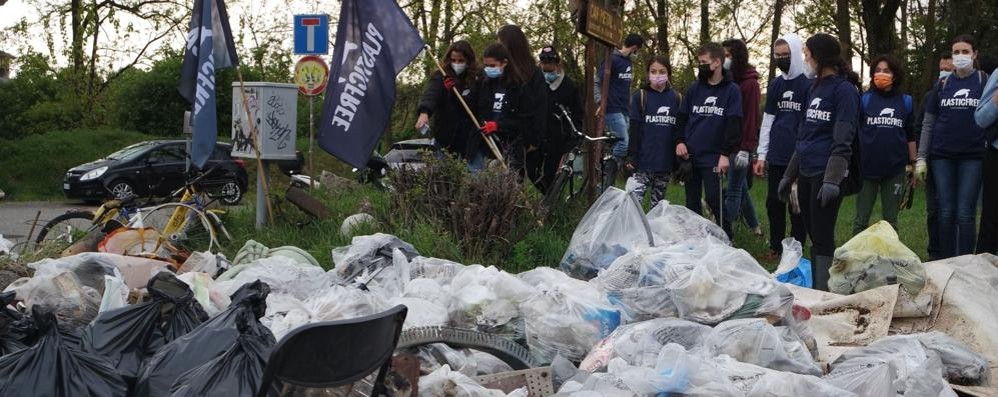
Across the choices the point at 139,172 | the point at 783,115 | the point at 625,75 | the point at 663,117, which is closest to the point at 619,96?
the point at 625,75

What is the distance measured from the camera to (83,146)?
2472cm

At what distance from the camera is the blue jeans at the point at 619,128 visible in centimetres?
1119

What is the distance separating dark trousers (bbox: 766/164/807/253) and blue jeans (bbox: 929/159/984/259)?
3.33ft

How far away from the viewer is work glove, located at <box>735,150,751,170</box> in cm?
834

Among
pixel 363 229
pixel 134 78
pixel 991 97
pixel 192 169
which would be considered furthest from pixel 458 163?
pixel 134 78

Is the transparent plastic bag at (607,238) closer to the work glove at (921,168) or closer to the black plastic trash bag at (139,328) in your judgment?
the work glove at (921,168)

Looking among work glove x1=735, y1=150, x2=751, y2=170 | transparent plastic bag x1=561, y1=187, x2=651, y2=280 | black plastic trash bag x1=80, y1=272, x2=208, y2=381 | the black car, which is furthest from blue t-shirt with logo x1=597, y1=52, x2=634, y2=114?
the black car

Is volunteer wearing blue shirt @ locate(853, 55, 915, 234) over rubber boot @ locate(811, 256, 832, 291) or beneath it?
over

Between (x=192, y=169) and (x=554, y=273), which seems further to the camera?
(x=192, y=169)

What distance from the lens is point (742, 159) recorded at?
8.33 meters

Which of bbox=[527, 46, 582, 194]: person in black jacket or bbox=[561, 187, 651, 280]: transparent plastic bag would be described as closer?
bbox=[561, 187, 651, 280]: transparent plastic bag

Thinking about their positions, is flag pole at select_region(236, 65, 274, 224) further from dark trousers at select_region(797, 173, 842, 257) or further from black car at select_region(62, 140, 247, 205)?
black car at select_region(62, 140, 247, 205)

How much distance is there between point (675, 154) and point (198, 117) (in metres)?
3.75

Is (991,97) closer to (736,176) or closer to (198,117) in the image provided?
(736,176)
